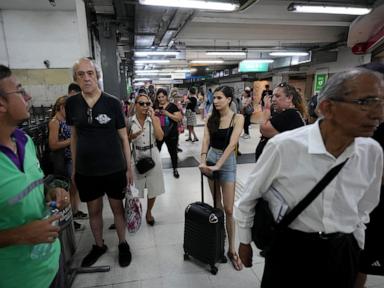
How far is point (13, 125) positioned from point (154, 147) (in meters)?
1.86

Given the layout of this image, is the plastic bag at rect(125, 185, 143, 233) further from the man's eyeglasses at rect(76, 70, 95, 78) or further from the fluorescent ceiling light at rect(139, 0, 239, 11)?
the fluorescent ceiling light at rect(139, 0, 239, 11)

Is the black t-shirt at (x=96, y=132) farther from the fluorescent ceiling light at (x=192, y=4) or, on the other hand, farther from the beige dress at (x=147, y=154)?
the fluorescent ceiling light at (x=192, y=4)

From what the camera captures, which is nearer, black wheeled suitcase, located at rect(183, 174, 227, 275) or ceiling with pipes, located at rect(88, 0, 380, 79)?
black wheeled suitcase, located at rect(183, 174, 227, 275)

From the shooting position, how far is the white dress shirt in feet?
3.31

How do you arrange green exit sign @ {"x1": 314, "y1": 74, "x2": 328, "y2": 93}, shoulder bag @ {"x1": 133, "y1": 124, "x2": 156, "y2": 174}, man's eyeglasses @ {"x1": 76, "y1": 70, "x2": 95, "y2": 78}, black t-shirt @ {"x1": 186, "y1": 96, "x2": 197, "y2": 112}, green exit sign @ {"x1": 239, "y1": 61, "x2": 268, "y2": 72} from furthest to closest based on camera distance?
1. green exit sign @ {"x1": 239, "y1": 61, "x2": 268, "y2": 72}
2. green exit sign @ {"x1": 314, "y1": 74, "x2": 328, "y2": 93}
3. black t-shirt @ {"x1": 186, "y1": 96, "x2": 197, "y2": 112}
4. shoulder bag @ {"x1": 133, "y1": 124, "x2": 156, "y2": 174}
5. man's eyeglasses @ {"x1": 76, "y1": 70, "x2": 95, "y2": 78}

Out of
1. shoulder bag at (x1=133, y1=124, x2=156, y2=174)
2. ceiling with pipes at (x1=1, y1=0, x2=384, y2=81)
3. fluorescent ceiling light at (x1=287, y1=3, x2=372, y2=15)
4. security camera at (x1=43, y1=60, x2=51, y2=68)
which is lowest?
shoulder bag at (x1=133, y1=124, x2=156, y2=174)

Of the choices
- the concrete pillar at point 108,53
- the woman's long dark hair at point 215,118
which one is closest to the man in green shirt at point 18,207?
the woman's long dark hair at point 215,118

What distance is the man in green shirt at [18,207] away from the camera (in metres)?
0.87

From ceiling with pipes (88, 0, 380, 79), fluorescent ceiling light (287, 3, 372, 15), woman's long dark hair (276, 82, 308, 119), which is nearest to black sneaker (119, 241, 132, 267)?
woman's long dark hair (276, 82, 308, 119)

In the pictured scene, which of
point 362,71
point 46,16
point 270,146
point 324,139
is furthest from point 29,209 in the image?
point 46,16

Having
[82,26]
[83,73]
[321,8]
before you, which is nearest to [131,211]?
[83,73]

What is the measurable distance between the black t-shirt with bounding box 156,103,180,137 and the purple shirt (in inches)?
128

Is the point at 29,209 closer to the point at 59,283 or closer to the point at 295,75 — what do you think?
the point at 59,283

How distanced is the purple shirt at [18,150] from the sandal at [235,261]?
186cm
